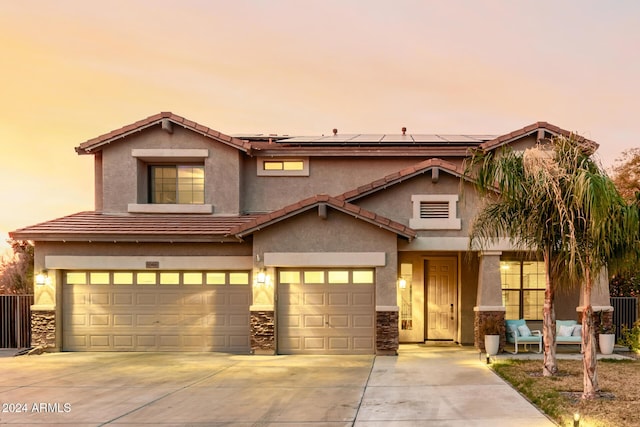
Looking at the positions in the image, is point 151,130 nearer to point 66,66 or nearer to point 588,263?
point 66,66

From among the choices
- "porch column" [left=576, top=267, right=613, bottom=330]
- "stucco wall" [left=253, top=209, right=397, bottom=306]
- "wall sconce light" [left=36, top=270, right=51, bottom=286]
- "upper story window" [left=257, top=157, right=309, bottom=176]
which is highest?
"upper story window" [left=257, top=157, right=309, bottom=176]

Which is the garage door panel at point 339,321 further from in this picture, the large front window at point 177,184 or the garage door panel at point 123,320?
the large front window at point 177,184

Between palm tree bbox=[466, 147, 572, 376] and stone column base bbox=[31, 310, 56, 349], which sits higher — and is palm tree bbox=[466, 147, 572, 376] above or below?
above

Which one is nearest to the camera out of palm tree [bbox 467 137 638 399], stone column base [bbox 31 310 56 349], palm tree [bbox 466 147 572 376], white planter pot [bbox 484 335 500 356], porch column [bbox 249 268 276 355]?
palm tree [bbox 467 137 638 399]

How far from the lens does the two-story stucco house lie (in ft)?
49.6

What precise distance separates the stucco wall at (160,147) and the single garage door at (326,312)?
423 centimetres

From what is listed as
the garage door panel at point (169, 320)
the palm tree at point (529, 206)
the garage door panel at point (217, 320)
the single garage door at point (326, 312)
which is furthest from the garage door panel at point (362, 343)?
the garage door panel at point (169, 320)

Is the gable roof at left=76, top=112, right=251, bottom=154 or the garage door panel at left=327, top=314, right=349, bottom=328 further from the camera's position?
the gable roof at left=76, top=112, right=251, bottom=154

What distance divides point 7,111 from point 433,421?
20.2 meters

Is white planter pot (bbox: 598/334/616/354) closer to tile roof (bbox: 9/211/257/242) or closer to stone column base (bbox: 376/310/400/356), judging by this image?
stone column base (bbox: 376/310/400/356)

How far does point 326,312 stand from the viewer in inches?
600

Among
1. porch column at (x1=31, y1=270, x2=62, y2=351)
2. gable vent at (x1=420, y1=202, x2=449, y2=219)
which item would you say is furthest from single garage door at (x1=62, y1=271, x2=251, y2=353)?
gable vent at (x1=420, y1=202, x2=449, y2=219)

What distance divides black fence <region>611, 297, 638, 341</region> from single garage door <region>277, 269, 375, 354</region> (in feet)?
26.3

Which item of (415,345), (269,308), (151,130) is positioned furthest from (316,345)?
(151,130)
